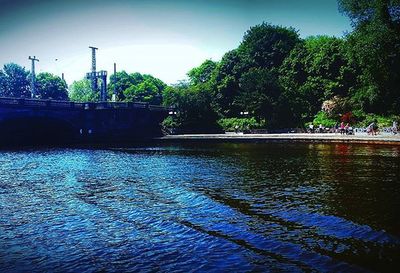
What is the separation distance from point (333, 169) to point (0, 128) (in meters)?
64.4

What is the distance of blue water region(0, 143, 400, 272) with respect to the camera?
895 cm

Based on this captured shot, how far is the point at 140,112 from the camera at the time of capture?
75062mm

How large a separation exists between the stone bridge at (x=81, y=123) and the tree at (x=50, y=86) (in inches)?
2016

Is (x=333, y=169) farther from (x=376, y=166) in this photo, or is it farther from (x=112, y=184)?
(x=112, y=184)

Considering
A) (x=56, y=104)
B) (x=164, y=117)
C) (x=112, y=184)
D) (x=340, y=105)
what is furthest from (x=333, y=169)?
(x=164, y=117)

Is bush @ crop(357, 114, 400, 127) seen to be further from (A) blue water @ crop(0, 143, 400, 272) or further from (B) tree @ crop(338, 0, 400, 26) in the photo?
(A) blue water @ crop(0, 143, 400, 272)

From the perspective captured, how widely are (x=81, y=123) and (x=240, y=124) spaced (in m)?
33.4

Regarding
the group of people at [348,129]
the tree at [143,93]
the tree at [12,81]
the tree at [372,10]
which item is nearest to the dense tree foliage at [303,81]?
the tree at [372,10]

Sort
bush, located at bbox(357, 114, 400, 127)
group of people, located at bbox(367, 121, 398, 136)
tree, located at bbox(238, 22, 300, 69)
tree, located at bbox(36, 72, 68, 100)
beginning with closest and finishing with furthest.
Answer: group of people, located at bbox(367, 121, 398, 136), bush, located at bbox(357, 114, 400, 127), tree, located at bbox(238, 22, 300, 69), tree, located at bbox(36, 72, 68, 100)

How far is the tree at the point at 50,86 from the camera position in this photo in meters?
119

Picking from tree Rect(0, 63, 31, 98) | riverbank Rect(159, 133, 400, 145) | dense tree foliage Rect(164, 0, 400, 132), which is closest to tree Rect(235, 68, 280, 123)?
dense tree foliage Rect(164, 0, 400, 132)

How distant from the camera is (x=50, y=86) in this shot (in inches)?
4742

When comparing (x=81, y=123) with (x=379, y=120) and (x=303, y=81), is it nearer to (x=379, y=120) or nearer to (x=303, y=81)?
(x=303, y=81)

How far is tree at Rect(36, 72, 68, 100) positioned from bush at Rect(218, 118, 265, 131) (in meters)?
73.9
